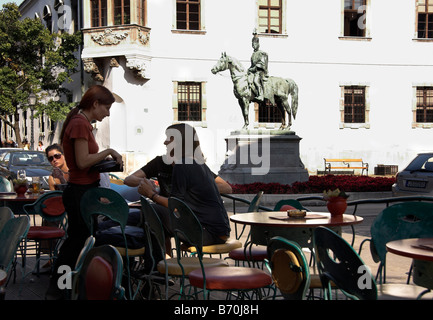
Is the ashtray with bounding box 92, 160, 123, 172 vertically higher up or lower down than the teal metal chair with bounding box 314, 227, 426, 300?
higher up

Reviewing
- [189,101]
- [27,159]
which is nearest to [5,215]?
[27,159]

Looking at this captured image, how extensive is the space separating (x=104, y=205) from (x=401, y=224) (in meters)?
2.26

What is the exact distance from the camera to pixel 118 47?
27719mm

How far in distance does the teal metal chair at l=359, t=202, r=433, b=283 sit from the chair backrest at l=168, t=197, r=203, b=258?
1.31m

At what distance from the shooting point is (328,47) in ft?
98.8

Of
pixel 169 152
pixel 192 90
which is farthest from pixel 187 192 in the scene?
pixel 192 90

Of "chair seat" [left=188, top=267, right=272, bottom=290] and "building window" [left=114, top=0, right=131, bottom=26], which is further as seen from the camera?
"building window" [left=114, top=0, right=131, bottom=26]

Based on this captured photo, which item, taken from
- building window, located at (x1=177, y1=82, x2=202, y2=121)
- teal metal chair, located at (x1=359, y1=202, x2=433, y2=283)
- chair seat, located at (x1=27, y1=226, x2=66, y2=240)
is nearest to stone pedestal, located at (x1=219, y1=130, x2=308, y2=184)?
building window, located at (x1=177, y1=82, x2=202, y2=121)

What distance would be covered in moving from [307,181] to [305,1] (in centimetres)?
1335

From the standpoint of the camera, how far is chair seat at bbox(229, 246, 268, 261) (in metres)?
5.50

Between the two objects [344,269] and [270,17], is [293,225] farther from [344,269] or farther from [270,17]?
[270,17]

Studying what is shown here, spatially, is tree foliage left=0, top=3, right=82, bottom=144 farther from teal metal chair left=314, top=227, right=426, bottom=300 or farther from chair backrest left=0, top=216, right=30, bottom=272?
teal metal chair left=314, top=227, right=426, bottom=300

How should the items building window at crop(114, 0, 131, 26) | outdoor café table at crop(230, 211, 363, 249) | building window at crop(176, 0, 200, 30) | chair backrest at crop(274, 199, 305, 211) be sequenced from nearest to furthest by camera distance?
outdoor café table at crop(230, 211, 363, 249)
chair backrest at crop(274, 199, 305, 211)
building window at crop(114, 0, 131, 26)
building window at crop(176, 0, 200, 30)

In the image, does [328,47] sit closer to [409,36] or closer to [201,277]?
[409,36]
